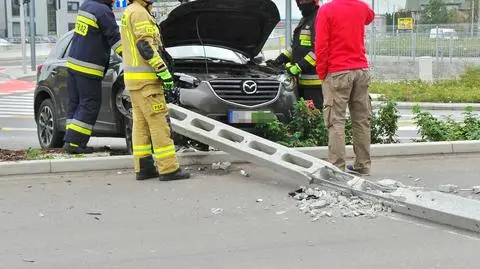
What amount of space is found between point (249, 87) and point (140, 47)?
154 centimetres

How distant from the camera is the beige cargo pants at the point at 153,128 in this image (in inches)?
245

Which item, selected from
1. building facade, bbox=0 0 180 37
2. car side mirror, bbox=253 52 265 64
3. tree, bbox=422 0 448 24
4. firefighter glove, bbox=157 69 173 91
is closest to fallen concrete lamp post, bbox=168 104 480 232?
firefighter glove, bbox=157 69 173 91

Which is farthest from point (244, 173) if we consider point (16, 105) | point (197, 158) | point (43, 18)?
point (43, 18)

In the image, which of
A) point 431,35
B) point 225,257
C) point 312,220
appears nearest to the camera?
point 225,257

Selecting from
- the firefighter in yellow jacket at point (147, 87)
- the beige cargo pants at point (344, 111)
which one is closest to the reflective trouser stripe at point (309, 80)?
the beige cargo pants at point (344, 111)

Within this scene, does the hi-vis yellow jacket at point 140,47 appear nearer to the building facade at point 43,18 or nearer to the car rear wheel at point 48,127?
the car rear wheel at point 48,127

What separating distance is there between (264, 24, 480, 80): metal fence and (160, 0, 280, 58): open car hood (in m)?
17.1

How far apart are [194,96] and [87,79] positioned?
4.00ft

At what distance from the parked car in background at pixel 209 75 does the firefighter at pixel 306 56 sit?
0.73ft

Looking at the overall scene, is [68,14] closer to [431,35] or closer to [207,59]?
[431,35]

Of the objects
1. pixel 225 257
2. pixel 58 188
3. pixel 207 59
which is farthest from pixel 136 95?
pixel 225 257

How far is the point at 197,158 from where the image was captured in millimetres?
7059

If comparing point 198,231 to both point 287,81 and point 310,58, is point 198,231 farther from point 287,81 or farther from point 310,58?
point 310,58

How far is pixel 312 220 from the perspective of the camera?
5145 millimetres
